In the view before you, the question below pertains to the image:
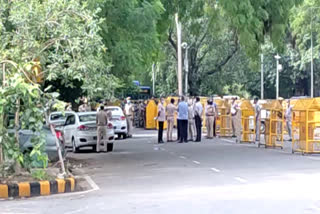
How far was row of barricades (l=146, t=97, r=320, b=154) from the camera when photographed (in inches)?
768

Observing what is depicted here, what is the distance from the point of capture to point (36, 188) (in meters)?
12.8

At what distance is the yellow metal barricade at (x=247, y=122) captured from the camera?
25.4 meters

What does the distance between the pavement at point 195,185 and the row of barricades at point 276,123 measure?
63 centimetres

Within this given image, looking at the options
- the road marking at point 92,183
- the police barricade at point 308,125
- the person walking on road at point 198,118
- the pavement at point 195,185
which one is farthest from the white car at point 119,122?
the road marking at point 92,183

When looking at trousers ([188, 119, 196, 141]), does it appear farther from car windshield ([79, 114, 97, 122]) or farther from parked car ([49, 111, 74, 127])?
parked car ([49, 111, 74, 127])

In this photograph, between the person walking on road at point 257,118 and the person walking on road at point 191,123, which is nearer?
the person walking on road at point 257,118

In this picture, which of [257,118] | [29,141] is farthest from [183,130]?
[29,141]

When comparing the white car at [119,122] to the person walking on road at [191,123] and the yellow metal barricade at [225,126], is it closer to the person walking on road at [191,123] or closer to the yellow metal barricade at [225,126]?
the person walking on road at [191,123]

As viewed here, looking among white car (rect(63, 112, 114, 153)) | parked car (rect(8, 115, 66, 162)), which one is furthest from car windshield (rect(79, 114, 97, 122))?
parked car (rect(8, 115, 66, 162))

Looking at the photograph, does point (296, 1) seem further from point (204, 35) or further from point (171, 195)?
point (204, 35)

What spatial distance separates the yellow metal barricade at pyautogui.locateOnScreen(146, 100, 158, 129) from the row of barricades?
8.48 metres

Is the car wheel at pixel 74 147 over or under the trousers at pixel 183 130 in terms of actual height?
under

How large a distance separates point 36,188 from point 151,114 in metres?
26.9

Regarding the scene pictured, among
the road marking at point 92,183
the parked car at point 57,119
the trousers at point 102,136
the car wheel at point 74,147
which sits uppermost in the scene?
the parked car at point 57,119
